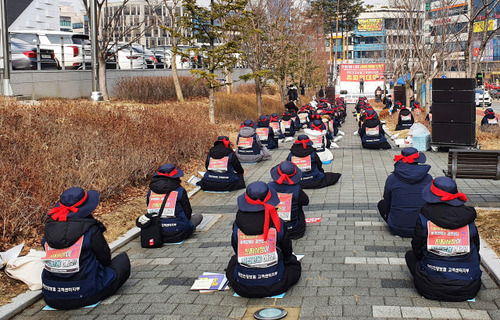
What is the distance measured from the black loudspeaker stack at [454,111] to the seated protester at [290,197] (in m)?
10.7

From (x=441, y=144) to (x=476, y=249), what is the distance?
13018mm

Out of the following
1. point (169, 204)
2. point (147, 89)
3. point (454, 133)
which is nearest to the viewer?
point (169, 204)

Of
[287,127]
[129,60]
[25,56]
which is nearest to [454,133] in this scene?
[287,127]

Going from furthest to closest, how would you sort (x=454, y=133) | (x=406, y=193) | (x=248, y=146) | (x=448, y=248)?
(x=454, y=133), (x=248, y=146), (x=406, y=193), (x=448, y=248)

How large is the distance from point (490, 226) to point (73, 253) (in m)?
6.43

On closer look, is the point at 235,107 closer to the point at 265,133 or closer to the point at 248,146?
the point at 265,133

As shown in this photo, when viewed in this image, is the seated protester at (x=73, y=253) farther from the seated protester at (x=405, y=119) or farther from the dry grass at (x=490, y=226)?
the seated protester at (x=405, y=119)

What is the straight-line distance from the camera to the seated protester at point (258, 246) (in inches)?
256

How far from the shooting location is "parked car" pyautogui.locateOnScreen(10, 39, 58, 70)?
895 inches

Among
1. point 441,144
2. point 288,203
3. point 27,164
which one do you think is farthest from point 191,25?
point 288,203

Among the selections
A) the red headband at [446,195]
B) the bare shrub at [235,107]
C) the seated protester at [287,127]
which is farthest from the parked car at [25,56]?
the red headband at [446,195]

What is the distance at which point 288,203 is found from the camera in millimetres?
8977

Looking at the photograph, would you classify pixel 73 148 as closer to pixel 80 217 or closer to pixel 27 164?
pixel 27 164

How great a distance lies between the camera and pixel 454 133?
18406mm
